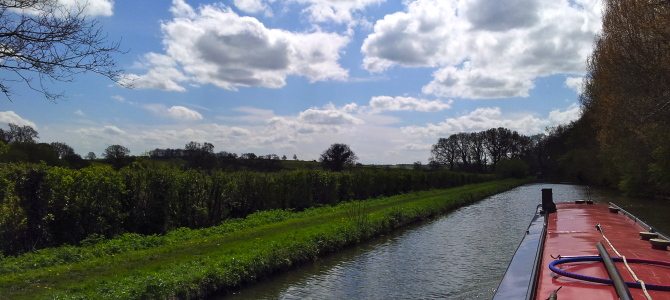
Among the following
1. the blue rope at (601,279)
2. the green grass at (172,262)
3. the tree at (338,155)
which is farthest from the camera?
the tree at (338,155)

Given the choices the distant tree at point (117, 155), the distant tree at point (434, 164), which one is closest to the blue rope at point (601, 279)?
the distant tree at point (117, 155)

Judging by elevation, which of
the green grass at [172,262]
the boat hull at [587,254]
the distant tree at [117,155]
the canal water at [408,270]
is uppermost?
the distant tree at [117,155]

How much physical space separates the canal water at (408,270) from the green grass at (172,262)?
375mm

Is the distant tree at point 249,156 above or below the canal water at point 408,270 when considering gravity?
above

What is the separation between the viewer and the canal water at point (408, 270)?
858 centimetres

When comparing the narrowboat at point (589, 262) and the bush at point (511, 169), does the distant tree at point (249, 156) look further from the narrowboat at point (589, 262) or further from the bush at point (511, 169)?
the bush at point (511, 169)

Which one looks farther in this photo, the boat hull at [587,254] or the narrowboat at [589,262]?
the boat hull at [587,254]

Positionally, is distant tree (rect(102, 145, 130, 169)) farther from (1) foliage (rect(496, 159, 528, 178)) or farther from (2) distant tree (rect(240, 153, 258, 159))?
(1) foliage (rect(496, 159, 528, 178))

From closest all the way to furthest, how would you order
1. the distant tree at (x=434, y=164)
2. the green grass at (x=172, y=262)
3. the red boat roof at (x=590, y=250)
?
the red boat roof at (x=590, y=250) < the green grass at (x=172, y=262) < the distant tree at (x=434, y=164)

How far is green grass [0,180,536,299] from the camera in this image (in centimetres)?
706

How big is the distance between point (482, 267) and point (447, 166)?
8019cm

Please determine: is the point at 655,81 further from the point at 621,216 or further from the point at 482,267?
the point at 482,267

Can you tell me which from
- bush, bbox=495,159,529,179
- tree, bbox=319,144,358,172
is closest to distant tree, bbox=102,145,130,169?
tree, bbox=319,144,358,172

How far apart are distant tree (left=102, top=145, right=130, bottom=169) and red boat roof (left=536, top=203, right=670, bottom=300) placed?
18674 millimetres
